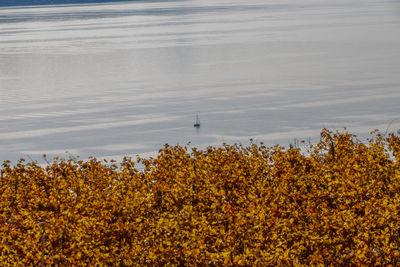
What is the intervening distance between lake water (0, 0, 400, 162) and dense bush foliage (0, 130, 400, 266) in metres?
15.6

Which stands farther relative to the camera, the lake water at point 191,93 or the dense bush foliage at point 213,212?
the lake water at point 191,93

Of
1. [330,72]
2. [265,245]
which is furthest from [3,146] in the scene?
[330,72]

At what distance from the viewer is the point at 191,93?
63312mm

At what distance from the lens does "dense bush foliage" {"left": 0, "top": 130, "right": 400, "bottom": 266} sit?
15312 mm

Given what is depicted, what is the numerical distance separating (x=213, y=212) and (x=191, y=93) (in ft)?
148

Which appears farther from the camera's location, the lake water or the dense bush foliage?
the lake water

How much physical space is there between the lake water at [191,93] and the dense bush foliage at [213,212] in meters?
15.6

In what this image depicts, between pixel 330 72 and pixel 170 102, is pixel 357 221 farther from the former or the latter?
pixel 330 72

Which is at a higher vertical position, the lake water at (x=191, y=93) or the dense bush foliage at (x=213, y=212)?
the lake water at (x=191, y=93)

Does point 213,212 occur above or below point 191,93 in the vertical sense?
below

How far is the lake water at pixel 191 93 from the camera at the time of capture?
44.8 metres

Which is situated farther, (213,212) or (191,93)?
(191,93)

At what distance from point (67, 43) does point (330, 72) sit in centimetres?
7425

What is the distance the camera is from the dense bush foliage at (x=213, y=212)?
15312 millimetres
